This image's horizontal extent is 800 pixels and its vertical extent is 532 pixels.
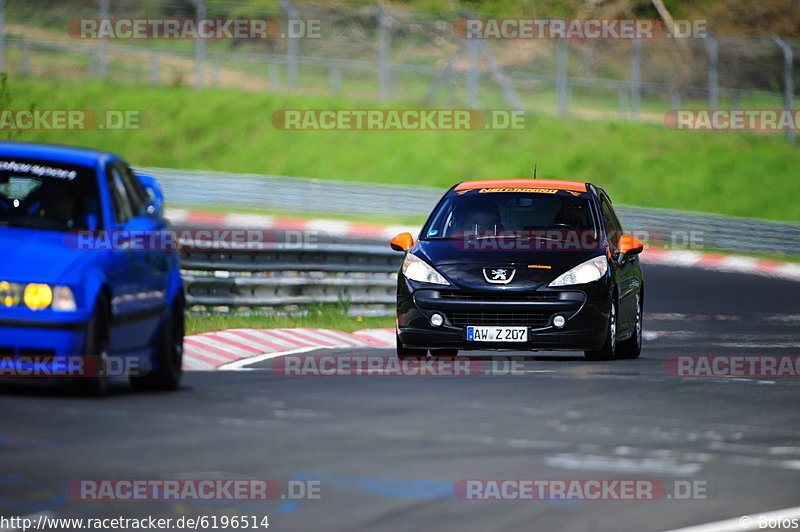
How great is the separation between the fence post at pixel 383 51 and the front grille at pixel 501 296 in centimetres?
2491

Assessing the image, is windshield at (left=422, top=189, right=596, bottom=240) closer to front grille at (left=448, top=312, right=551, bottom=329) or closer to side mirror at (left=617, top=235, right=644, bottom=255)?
side mirror at (left=617, top=235, right=644, bottom=255)

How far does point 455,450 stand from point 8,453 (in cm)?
237

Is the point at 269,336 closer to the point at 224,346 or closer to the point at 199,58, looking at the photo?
the point at 224,346

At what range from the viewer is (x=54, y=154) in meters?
10.8

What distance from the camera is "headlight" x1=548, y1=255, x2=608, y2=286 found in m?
14.0

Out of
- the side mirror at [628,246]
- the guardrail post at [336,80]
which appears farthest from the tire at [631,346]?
the guardrail post at [336,80]

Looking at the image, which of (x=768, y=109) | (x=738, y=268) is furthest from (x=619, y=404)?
(x=768, y=109)

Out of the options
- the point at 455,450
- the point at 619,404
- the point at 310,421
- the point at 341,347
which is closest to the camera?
→ the point at 455,450

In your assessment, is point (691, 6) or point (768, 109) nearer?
point (768, 109)

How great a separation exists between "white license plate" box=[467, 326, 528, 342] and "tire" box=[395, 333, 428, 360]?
77cm

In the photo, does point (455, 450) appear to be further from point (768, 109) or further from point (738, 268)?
point (768, 109)

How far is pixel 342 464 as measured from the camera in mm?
8336

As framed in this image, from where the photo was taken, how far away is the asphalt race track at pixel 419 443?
726 centimetres

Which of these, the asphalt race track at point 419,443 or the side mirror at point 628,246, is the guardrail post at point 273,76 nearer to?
the side mirror at point 628,246
